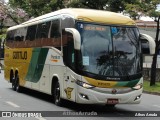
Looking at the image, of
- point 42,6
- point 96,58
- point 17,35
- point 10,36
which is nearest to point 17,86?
point 17,35

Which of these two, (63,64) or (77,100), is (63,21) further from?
(77,100)

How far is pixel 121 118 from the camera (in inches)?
513

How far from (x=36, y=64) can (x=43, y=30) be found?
5.52ft

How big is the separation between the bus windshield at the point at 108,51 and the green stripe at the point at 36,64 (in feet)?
11.9

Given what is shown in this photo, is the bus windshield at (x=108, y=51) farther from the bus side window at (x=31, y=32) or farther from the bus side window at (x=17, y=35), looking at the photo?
the bus side window at (x=17, y=35)

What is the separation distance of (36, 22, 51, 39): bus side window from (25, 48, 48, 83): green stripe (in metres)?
0.55

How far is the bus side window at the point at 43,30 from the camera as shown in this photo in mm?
17312

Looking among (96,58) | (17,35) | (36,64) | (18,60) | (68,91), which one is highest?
(17,35)

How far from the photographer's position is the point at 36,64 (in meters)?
18.8

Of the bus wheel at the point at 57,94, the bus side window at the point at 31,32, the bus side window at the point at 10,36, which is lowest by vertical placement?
the bus wheel at the point at 57,94

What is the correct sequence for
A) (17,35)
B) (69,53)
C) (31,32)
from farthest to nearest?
1. (17,35)
2. (31,32)
3. (69,53)

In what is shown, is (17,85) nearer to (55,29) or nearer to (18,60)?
(18,60)

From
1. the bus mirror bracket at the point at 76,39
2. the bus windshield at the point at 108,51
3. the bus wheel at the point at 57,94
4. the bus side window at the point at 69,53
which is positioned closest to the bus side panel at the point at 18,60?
the bus wheel at the point at 57,94

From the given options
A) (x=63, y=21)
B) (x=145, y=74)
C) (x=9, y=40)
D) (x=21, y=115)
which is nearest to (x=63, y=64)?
(x=63, y=21)
